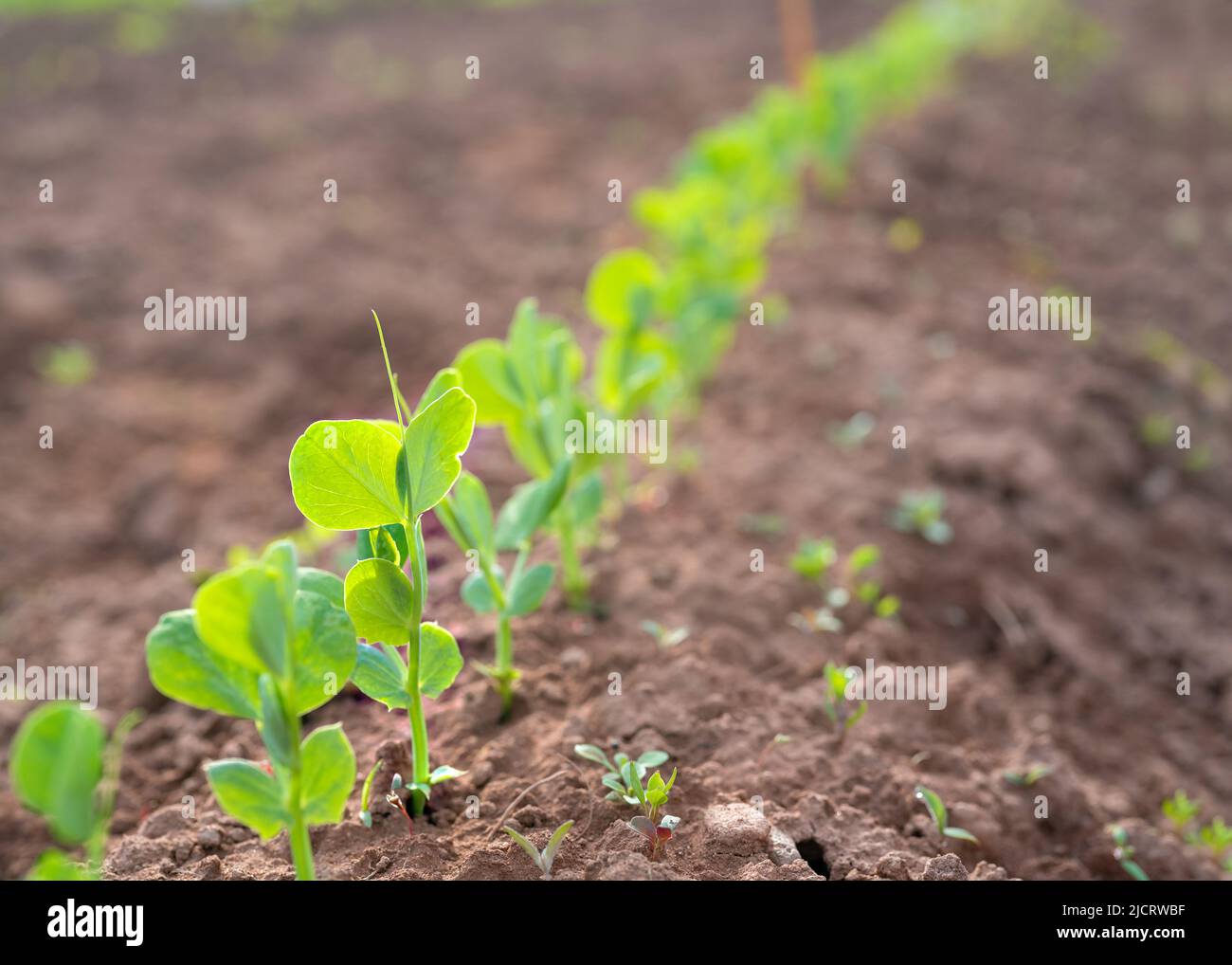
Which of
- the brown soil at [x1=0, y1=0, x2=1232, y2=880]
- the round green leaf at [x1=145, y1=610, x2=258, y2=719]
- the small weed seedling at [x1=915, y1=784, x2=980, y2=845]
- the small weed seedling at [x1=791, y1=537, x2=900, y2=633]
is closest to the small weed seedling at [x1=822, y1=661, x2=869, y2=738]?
the brown soil at [x1=0, y1=0, x2=1232, y2=880]

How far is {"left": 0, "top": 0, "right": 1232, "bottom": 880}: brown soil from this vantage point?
1581 mm

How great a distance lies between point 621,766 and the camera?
145cm

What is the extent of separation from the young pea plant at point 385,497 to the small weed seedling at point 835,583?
2.94 feet

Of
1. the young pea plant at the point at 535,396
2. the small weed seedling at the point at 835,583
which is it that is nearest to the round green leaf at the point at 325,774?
the young pea plant at the point at 535,396

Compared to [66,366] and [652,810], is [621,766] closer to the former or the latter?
[652,810]

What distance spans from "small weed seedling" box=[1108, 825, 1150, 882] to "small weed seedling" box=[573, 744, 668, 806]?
737 millimetres

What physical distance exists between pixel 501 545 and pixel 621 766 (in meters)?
0.37

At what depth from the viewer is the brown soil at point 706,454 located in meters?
1.58

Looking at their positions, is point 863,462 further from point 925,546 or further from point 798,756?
point 798,756

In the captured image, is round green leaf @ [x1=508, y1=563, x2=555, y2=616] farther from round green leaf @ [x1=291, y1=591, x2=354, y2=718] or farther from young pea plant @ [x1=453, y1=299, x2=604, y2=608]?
round green leaf @ [x1=291, y1=591, x2=354, y2=718]

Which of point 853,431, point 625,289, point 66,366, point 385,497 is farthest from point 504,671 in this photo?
point 66,366

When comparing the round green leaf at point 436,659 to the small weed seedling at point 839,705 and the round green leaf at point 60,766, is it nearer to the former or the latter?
the round green leaf at point 60,766
